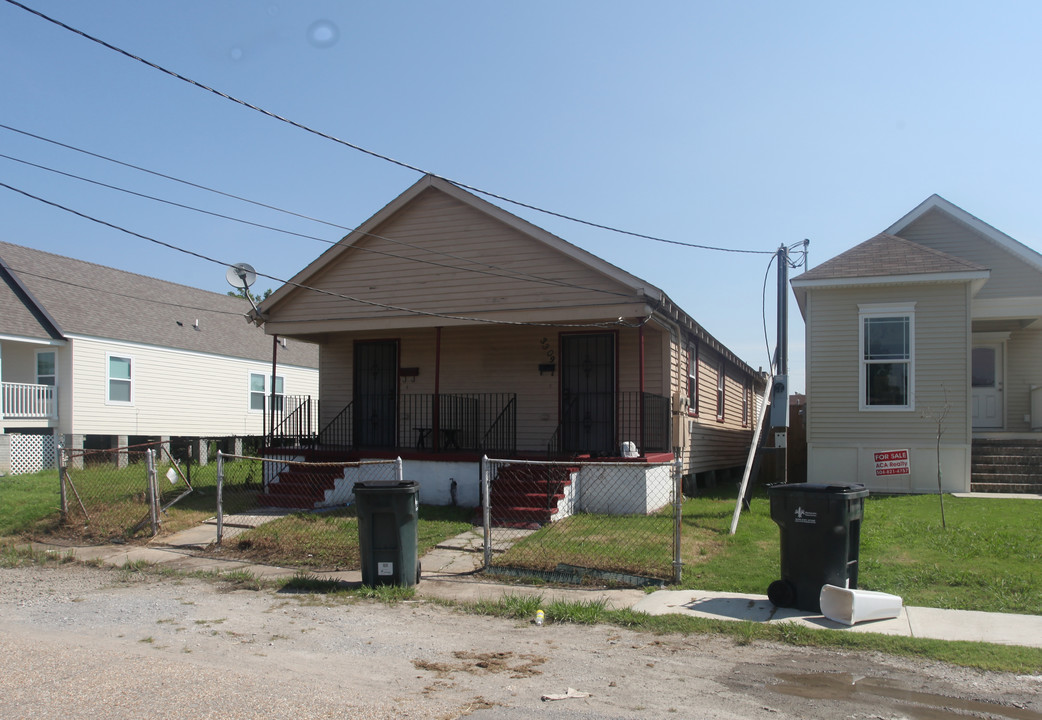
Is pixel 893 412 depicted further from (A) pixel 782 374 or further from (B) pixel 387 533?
(B) pixel 387 533

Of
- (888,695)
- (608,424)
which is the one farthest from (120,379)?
(888,695)

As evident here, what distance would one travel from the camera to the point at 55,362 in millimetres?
21828

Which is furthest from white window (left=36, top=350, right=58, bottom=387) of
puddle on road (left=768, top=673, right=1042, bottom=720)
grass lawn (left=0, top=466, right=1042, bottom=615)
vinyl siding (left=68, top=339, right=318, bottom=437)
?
puddle on road (left=768, top=673, right=1042, bottom=720)

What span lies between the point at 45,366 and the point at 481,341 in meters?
13.4

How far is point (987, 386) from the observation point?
18531 millimetres

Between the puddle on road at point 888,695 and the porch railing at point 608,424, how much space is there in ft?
28.2

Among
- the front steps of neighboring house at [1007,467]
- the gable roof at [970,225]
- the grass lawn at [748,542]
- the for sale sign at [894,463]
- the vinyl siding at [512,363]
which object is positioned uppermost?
the gable roof at [970,225]

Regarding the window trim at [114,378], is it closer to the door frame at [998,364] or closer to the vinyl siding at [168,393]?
the vinyl siding at [168,393]

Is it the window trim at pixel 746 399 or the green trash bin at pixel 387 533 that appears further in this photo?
the window trim at pixel 746 399

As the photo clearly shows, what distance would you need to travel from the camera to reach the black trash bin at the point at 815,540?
7125mm

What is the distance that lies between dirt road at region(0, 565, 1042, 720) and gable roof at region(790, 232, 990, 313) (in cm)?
1057

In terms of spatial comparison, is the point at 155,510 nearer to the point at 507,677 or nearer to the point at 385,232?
the point at 385,232

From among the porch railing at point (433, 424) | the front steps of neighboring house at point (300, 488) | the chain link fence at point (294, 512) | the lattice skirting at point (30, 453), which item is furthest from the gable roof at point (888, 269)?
the lattice skirting at point (30, 453)

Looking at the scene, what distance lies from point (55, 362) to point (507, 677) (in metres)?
20.6
